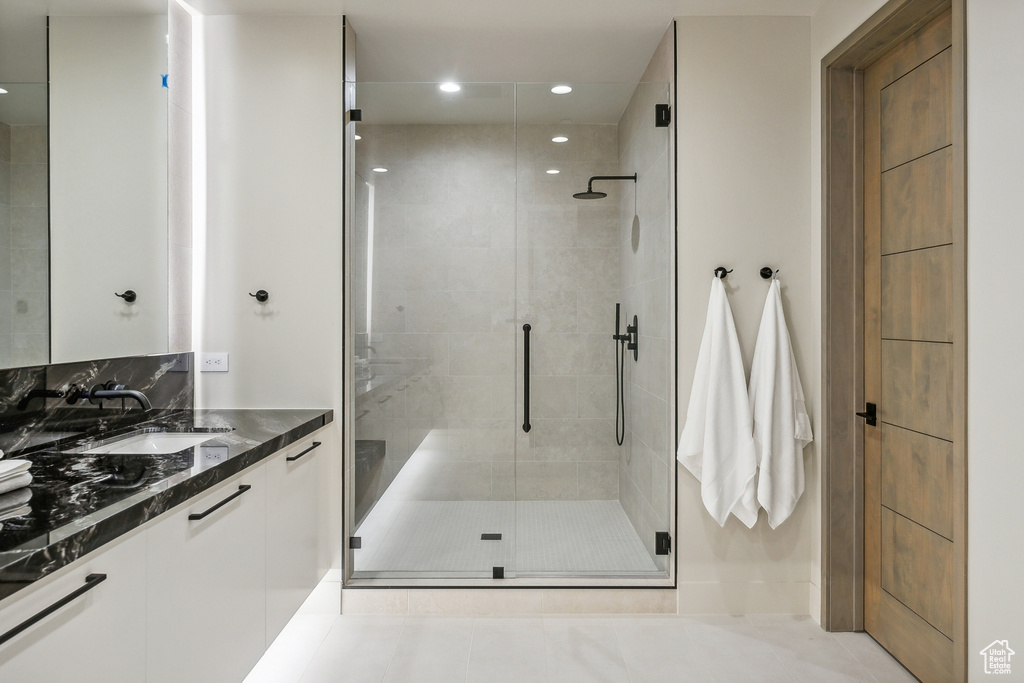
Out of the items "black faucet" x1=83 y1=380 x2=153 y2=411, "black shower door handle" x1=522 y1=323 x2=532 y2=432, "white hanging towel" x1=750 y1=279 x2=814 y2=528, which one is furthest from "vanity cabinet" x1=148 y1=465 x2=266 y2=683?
"white hanging towel" x1=750 y1=279 x2=814 y2=528

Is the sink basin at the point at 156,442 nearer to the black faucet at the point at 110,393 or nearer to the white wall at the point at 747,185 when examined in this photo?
the black faucet at the point at 110,393

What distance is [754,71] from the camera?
2.67 m

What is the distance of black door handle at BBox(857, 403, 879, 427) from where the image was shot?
245 cm

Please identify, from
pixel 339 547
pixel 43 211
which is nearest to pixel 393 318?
pixel 339 547

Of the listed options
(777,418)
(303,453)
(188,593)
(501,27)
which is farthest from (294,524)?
(501,27)

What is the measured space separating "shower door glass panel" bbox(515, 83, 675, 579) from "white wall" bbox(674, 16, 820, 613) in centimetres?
13

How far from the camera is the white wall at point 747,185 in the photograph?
105 inches

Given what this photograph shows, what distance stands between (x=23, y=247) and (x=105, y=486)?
2.95 feet

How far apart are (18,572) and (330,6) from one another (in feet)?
7.98

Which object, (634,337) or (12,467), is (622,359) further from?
(12,467)

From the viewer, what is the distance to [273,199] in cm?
270

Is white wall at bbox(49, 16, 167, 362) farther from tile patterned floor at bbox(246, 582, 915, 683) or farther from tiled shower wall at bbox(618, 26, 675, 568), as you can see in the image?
tiled shower wall at bbox(618, 26, 675, 568)

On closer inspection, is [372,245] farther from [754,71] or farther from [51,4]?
[754,71]
